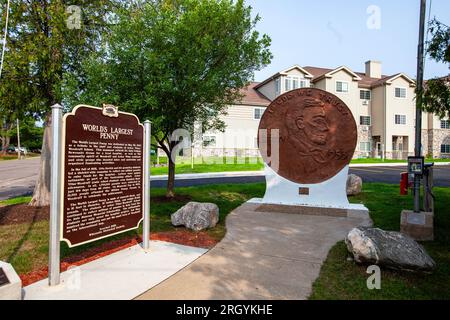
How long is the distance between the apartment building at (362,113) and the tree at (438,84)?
25.2 meters

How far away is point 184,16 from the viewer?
8.52 metres

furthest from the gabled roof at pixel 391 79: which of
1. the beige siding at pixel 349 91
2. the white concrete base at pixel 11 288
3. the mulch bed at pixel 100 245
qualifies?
the white concrete base at pixel 11 288

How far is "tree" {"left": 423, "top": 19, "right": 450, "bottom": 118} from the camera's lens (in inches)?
225

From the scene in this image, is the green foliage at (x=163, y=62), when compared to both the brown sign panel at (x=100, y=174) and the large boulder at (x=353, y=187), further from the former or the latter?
the large boulder at (x=353, y=187)

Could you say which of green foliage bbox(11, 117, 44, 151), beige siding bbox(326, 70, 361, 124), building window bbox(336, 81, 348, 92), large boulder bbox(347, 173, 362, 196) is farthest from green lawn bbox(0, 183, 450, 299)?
green foliage bbox(11, 117, 44, 151)

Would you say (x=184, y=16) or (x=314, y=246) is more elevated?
(x=184, y=16)

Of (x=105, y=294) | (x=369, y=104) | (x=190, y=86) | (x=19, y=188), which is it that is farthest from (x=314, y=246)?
(x=369, y=104)

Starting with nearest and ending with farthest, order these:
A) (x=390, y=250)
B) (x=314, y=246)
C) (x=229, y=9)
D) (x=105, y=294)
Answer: (x=105, y=294)
(x=390, y=250)
(x=314, y=246)
(x=229, y=9)

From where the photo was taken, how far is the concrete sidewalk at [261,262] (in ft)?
13.1

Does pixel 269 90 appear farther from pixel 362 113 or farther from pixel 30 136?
pixel 30 136

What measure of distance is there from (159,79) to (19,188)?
12.8 metres
